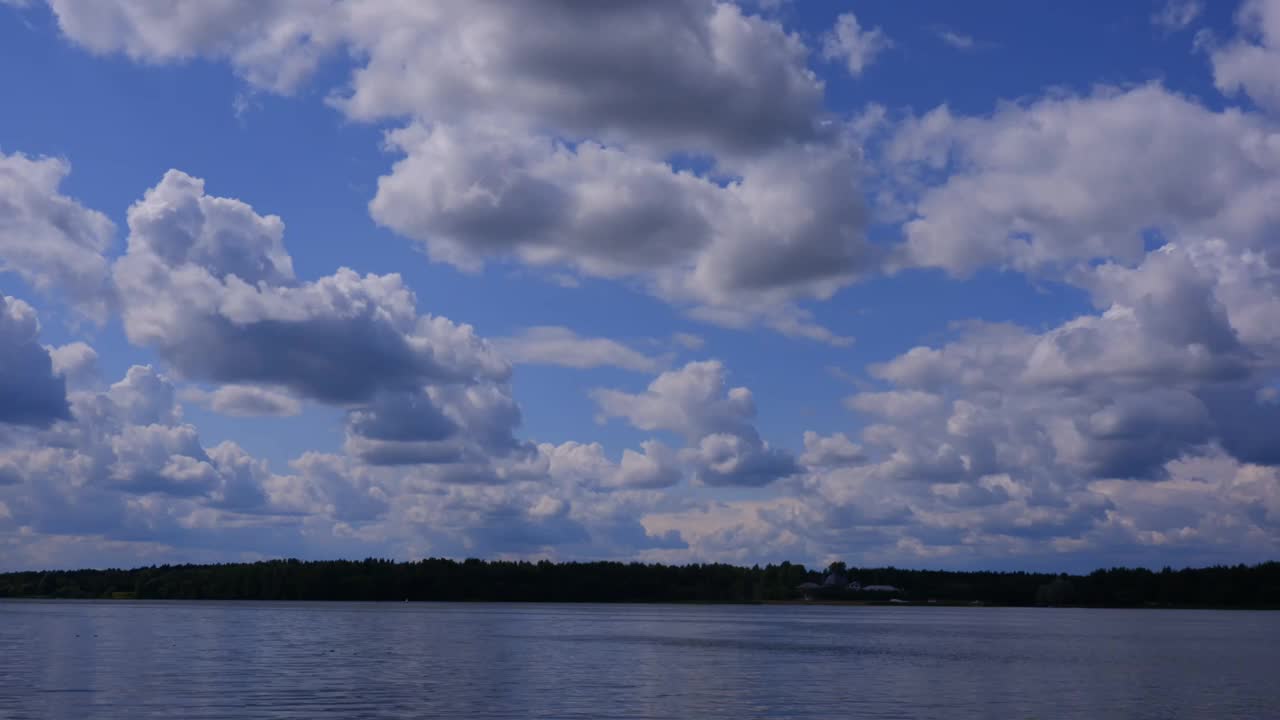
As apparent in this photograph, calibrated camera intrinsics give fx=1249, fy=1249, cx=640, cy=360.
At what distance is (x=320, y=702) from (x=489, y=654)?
40.9 meters

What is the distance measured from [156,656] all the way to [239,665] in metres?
12.2

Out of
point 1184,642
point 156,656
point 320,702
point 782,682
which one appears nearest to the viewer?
point 320,702

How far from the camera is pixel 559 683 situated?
2766 inches

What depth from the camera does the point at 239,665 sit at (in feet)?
261

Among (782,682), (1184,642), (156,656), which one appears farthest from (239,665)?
(1184,642)

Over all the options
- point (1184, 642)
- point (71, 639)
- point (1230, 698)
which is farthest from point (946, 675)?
point (71, 639)

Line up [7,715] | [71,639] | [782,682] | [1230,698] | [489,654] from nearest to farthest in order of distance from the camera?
[7,715]
[1230,698]
[782,682]
[489,654]
[71,639]

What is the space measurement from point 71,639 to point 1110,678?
288 ft

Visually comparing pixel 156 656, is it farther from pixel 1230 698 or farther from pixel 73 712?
pixel 1230 698

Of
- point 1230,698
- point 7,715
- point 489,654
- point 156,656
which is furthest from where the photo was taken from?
point 489,654

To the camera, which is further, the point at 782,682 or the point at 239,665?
the point at 239,665

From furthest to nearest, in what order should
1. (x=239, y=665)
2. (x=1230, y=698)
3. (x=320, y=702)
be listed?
(x=239, y=665)
(x=1230, y=698)
(x=320, y=702)

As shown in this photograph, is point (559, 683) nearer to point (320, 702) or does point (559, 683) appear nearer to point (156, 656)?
point (320, 702)

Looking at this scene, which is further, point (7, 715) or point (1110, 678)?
point (1110, 678)
